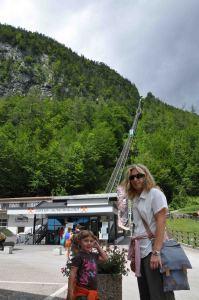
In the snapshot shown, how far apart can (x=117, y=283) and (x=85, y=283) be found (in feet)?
6.02

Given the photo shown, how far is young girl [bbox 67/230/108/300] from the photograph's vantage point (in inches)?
173

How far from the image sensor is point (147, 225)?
393 centimetres

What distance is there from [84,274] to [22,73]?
117m

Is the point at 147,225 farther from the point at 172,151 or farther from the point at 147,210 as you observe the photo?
the point at 172,151

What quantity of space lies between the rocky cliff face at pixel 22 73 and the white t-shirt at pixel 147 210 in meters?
109

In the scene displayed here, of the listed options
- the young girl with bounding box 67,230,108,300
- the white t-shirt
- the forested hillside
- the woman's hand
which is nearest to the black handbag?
the woman's hand

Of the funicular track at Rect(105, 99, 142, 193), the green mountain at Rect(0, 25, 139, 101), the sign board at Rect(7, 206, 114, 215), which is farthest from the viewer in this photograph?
the green mountain at Rect(0, 25, 139, 101)

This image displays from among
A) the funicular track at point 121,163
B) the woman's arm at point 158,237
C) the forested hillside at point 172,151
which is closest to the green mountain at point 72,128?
the forested hillside at point 172,151

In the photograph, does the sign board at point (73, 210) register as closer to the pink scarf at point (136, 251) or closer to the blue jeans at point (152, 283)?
the pink scarf at point (136, 251)

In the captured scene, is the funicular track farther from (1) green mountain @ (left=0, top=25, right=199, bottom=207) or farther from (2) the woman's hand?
(2) the woman's hand

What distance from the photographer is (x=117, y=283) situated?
6152 mm

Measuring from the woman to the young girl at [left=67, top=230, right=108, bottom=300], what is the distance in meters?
0.73

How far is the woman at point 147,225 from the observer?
3701 mm

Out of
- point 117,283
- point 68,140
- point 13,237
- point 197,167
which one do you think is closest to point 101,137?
point 68,140
